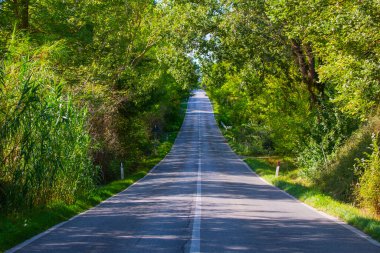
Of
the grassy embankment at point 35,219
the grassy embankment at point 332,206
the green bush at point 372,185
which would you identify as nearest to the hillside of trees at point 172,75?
the green bush at point 372,185

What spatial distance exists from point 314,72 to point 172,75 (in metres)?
7.35

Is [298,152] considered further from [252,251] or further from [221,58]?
[252,251]

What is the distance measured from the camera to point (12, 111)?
1094 centimetres

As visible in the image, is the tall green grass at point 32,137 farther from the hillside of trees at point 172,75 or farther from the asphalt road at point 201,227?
the asphalt road at point 201,227

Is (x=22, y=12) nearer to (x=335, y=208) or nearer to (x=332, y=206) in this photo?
(x=332, y=206)

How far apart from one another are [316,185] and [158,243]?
1441 cm

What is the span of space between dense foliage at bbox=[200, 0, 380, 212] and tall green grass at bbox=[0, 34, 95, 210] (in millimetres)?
7040

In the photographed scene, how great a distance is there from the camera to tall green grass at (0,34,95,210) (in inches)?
427

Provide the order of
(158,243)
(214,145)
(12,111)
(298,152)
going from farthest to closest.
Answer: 1. (214,145)
2. (298,152)
3. (12,111)
4. (158,243)

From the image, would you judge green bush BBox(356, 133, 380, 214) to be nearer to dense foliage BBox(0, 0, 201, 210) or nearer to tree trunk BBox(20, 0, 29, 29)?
dense foliage BBox(0, 0, 201, 210)

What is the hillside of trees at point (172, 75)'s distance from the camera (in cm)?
1207

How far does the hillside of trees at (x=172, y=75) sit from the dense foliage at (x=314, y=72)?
59 millimetres

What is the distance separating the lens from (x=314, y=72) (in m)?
26.1

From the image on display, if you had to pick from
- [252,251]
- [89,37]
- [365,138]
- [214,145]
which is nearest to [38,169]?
[252,251]
